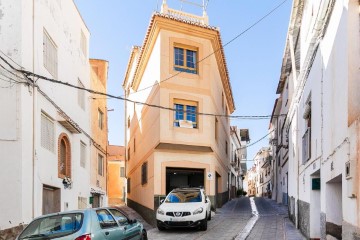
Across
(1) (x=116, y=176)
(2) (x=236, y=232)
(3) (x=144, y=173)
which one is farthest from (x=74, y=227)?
(1) (x=116, y=176)

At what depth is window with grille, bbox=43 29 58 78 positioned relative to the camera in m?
12.8

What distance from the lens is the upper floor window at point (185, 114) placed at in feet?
60.5

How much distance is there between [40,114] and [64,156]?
3.63m

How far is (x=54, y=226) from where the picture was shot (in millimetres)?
7223

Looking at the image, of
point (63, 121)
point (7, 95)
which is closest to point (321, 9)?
point (7, 95)

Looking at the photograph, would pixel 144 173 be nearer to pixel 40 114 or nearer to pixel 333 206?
pixel 40 114

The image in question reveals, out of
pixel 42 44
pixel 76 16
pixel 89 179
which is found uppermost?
pixel 76 16

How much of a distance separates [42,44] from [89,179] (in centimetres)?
844

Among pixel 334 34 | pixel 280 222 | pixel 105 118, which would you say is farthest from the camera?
pixel 105 118

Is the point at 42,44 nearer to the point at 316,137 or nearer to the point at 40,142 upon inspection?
the point at 40,142

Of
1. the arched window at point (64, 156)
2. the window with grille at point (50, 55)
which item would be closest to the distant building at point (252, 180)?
the arched window at point (64, 156)

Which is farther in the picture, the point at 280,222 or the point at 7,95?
the point at 280,222

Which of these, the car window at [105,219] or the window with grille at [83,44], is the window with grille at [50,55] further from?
the car window at [105,219]

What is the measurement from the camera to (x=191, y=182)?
82.8ft
